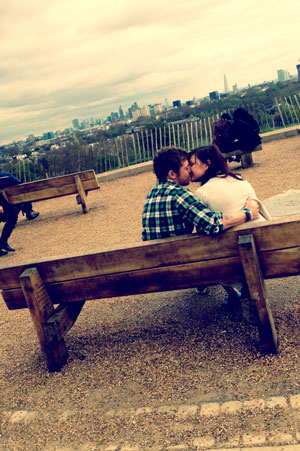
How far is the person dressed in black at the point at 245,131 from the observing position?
9.91 meters

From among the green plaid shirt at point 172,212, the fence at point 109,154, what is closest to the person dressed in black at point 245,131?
the fence at point 109,154

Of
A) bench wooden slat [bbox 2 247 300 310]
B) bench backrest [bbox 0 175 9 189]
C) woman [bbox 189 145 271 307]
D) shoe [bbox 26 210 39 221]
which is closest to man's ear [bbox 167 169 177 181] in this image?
woman [bbox 189 145 271 307]

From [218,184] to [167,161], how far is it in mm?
415

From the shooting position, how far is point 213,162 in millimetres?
3752

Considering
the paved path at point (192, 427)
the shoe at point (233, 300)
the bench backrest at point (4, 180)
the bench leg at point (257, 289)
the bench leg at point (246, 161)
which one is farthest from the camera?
the bench leg at point (246, 161)

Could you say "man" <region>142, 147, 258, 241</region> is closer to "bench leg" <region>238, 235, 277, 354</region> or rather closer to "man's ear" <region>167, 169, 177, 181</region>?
"man's ear" <region>167, 169, 177, 181</region>

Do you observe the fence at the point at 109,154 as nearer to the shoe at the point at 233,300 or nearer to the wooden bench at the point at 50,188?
the wooden bench at the point at 50,188

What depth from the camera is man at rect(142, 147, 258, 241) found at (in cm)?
351

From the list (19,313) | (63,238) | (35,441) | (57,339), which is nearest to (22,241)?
(63,238)

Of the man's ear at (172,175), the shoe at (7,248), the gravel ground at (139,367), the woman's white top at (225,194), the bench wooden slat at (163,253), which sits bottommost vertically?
the shoe at (7,248)

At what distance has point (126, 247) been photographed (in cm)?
345

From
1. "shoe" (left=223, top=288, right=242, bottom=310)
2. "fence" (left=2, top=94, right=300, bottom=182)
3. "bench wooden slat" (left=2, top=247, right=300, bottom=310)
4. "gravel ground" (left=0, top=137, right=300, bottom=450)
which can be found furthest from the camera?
"fence" (left=2, top=94, right=300, bottom=182)

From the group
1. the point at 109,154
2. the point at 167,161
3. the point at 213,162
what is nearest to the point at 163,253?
the point at 167,161

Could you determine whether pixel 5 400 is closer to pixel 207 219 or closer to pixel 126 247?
pixel 126 247
